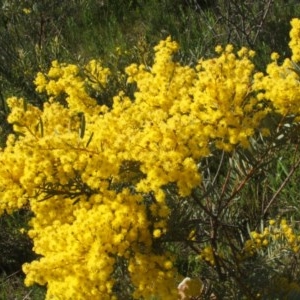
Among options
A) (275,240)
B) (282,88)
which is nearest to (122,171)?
(282,88)

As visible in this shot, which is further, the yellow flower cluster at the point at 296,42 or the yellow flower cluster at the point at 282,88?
the yellow flower cluster at the point at 296,42

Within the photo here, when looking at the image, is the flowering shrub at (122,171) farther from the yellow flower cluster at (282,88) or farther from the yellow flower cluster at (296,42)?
the yellow flower cluster at (296,42)

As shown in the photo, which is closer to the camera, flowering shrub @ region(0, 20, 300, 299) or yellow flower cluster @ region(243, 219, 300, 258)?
flowering shrub @ region(0, 20, 300, 299)

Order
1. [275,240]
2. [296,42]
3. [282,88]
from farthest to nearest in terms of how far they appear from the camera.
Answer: [275,240], [296,42], [282,88]

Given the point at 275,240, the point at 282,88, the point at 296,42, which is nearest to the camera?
the point at 282,88

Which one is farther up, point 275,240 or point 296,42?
point 296,42

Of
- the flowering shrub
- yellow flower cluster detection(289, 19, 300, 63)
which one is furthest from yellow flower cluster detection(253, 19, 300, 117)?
yellow flower cluster detection(289, 19, 300, 63)

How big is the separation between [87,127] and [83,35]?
361cm

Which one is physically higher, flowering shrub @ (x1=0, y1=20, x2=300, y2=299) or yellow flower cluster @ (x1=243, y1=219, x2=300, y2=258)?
flowering shrub @ (x1=0, y1=20, x2=300, y2=299)

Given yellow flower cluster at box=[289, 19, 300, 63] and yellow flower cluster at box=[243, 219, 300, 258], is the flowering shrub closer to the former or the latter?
yellow flower cluster at box=[289, 19, 300, 63]

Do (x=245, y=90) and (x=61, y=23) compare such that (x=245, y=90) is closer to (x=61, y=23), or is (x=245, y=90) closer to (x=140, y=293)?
(x=140, y=293)

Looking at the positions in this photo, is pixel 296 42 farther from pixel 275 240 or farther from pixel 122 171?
pixel 122 171

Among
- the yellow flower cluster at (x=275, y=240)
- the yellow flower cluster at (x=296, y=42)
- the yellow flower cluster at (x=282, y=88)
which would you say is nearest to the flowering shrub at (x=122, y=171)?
the yellow flower cluster at (x=282, y=88)

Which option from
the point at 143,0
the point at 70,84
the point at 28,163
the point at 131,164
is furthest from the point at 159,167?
the point at 143,0
